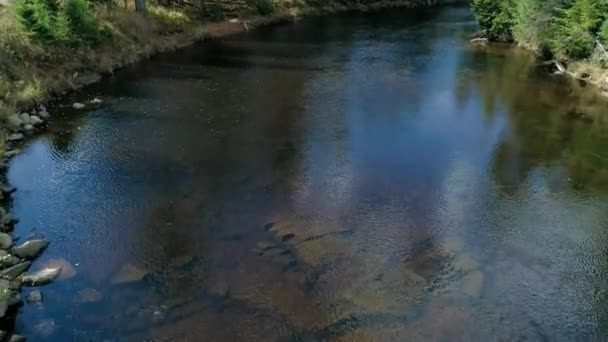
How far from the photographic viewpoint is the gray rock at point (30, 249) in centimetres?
1299

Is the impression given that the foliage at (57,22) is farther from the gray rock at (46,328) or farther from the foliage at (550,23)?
the foliage at (550,23)

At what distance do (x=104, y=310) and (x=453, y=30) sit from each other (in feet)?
124

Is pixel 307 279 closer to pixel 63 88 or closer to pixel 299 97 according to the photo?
pixel 299 97

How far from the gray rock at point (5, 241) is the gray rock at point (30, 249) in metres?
0.24

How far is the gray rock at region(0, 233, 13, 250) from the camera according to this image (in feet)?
43.2

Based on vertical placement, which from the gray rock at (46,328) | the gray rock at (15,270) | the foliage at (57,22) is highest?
the foliage at (57,22)

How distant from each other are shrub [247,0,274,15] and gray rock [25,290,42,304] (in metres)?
35.1

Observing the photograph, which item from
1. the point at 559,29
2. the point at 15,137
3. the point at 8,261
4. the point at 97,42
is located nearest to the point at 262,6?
the point at 97,42

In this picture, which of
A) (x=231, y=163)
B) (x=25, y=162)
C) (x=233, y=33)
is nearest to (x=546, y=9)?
(x=233, y=33)

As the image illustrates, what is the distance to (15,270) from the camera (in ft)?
40.3

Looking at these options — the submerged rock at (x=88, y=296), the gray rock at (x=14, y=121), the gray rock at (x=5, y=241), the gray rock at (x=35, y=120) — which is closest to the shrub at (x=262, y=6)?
the gray rock at (x=35, y=120)

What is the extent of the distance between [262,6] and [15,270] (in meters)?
34.7

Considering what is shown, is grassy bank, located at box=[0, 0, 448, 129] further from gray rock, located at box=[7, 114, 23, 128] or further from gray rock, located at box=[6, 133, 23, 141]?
gray rock, located at box=[6, 133, 23, 141]

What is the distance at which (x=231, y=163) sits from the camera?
1819 cm
